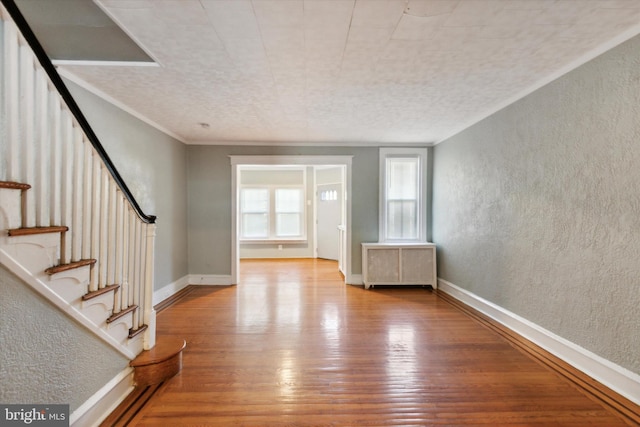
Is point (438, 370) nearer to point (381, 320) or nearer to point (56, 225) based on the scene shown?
point (381, 320)

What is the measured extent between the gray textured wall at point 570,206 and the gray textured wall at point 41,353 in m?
3.41

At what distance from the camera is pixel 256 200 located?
7.09 meters

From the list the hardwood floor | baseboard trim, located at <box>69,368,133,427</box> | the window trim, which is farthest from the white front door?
baseboard trim, located at <box>69,368,133,427</box>

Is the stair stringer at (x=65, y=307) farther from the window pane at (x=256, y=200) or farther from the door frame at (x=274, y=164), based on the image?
the window pane at (x=256, y=200)

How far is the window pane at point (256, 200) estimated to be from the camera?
23.2 ft

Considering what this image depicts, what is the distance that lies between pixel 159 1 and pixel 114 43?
0.75 meters

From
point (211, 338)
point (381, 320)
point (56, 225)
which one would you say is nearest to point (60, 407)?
point (56, 225)

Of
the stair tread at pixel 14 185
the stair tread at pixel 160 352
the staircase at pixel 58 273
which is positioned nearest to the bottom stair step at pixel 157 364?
the stair tread at pixel 160 352

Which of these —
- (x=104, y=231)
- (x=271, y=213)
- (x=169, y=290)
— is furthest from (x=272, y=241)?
(x=104, y=231)

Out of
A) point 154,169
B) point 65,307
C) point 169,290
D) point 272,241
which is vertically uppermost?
point 154,169

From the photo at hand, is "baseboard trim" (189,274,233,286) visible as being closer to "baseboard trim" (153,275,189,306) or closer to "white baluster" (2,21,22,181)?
"baseboard trim" (153,275,189,306)

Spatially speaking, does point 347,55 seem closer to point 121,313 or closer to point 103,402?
point 121,313

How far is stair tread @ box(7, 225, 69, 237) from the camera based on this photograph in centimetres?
110

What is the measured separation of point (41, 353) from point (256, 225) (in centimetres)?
588
